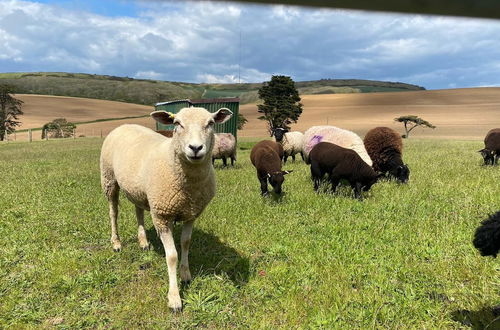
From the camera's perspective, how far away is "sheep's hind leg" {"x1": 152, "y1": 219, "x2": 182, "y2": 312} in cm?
376

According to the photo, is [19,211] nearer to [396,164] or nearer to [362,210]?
[362,210]

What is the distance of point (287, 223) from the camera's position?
619 centimetres

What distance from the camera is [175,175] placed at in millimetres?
4078

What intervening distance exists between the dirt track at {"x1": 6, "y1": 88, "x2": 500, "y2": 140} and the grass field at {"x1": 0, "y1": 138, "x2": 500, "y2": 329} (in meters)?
42.9

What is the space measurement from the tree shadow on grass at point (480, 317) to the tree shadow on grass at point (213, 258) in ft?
8.15

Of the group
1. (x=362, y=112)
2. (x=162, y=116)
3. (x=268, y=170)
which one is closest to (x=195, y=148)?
(x=162, y=116)

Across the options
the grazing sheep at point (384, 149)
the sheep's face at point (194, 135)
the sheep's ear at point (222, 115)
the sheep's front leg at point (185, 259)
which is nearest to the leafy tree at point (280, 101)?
the grazing sheep at point (384, 149)

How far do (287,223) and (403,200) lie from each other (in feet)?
10.0

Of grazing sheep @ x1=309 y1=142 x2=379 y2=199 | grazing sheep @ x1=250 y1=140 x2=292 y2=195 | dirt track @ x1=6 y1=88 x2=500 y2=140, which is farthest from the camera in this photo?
dirt track @ x1=6 y1=88 x2=500 y2=140

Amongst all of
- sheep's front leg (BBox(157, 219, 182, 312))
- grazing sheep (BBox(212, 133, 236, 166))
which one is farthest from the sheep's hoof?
grazing sheep (BBox(212, 133, 236, 166))

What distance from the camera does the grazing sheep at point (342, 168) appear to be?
8000 millimetres

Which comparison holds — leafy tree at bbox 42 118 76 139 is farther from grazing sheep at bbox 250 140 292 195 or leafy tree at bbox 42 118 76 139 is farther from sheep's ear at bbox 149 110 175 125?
sheep's ear at bbox 149 110 175 125

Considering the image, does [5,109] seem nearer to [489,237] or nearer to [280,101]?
[280,101]

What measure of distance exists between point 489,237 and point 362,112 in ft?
224
